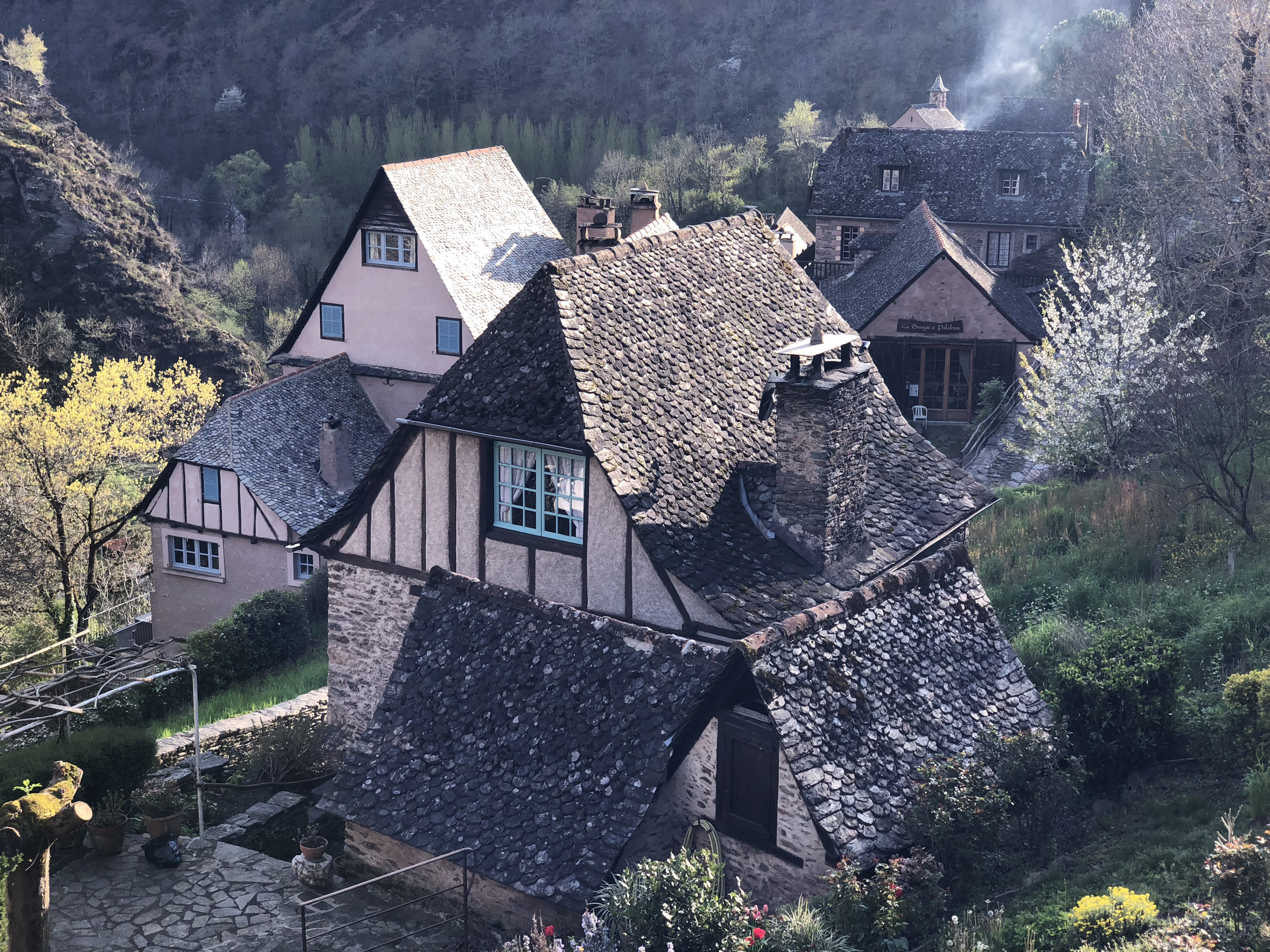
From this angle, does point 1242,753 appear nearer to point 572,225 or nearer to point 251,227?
point 572,225

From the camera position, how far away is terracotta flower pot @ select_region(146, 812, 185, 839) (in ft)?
52.8

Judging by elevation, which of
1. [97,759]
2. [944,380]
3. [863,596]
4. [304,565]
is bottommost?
[304,565]

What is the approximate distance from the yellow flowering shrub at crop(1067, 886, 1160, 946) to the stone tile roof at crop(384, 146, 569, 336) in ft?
76.7

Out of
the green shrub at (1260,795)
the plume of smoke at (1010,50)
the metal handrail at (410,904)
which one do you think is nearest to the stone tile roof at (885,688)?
the green shrub at (1260,795)

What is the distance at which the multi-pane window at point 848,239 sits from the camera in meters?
50.4

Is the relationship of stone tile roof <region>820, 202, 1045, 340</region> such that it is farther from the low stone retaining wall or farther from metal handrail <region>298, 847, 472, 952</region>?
metal handrail <region>298, 847, 472, 952</region>

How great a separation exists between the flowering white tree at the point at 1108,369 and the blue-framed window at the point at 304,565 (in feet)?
55.6

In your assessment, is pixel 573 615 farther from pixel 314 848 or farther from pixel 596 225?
pixel 596 225

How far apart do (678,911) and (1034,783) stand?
4233 mm

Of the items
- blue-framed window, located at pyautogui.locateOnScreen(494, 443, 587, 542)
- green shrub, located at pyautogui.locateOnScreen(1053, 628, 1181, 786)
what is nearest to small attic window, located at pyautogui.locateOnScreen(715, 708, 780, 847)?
green shrub, located at pyautogui.locateOnScreen(1053, 628, 1181, 786)

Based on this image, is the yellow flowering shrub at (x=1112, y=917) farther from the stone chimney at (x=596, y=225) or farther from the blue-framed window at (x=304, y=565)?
the blue-framed window at (x=304, y=565)

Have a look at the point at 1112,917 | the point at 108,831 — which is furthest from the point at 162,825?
the point at 1112,917

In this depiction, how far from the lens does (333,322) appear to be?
34.3 meters

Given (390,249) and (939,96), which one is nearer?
(390,249)
